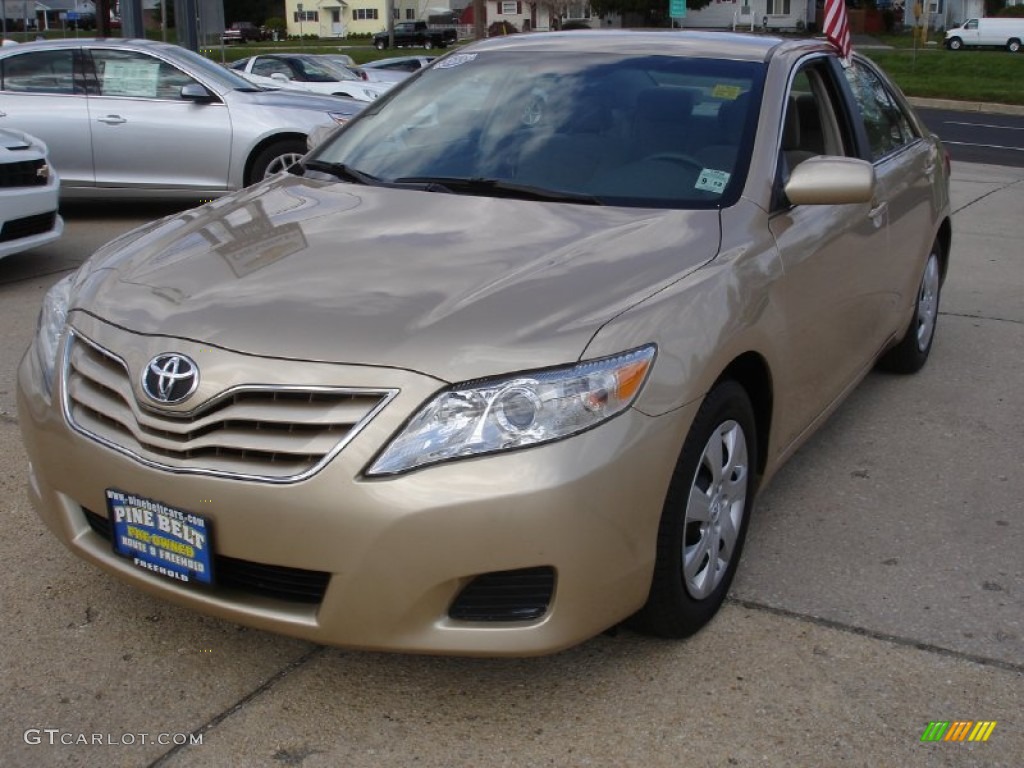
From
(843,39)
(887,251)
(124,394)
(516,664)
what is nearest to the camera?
(124,394)

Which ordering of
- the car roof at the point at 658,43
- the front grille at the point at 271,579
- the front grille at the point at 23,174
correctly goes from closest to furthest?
the front grille at the point at 271,579, the car roof at the point at 658,43, the front grille at the point at 23,174

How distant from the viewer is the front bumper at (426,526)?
2.57 m

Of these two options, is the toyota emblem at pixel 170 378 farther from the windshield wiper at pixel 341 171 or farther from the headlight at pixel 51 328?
the windshield wiper at pixel 341 171

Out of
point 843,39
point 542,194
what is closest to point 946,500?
point 542,194

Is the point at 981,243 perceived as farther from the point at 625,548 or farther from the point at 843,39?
the point at 625,548

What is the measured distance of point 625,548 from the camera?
2760mm

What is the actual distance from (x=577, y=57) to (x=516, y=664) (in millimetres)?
2210

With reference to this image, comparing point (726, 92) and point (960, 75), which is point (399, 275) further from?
point (960, 75)

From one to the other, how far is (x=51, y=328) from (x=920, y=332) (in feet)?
13.0

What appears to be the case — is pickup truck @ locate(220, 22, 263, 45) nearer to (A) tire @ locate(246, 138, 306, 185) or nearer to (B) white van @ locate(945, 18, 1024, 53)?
(B) white van @ locate(945, 18, 1024, 53)

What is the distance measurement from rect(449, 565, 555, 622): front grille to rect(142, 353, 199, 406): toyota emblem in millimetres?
787

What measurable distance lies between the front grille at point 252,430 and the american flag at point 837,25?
131 inches

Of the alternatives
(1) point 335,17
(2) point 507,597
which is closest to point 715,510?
(2) point 507,597

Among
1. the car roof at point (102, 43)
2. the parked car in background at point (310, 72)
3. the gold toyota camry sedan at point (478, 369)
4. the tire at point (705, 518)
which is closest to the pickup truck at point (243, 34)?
the parked car in background at point (310, 72)
